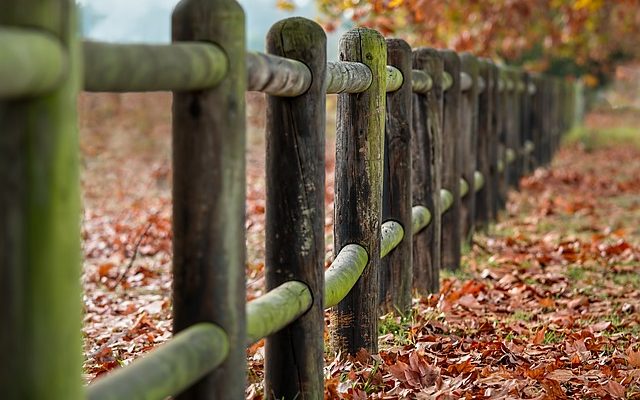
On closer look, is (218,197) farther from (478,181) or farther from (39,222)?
(478,181)

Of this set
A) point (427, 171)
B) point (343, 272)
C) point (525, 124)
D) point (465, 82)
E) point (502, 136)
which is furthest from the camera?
point (525, 124)

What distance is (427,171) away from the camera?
5523 mm

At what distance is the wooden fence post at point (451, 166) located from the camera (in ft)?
20.4

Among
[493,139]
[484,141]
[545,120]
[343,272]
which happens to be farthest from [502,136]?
[343,272]

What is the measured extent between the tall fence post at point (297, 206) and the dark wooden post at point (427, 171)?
2.36 meters

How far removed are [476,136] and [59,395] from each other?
19.4ft

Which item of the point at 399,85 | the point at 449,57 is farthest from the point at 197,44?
the point at 449,57

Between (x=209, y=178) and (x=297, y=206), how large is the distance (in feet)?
2.32

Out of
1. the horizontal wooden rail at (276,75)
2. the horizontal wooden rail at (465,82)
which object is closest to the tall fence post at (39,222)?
the horizontal wooden rail at (276,75)

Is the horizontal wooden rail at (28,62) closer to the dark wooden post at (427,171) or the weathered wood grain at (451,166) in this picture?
the dark wooden post at (427,171)

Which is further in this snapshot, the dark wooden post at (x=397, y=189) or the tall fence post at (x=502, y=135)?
the tall fence post at (x=502, y=135)

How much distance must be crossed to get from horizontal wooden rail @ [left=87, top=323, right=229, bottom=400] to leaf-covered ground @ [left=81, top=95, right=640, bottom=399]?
958mm

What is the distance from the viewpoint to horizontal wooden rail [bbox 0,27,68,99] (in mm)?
1506

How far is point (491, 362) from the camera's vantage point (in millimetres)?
3932
